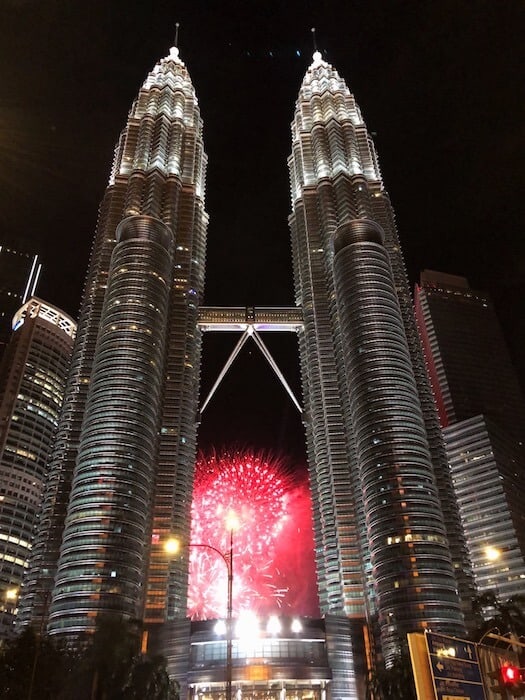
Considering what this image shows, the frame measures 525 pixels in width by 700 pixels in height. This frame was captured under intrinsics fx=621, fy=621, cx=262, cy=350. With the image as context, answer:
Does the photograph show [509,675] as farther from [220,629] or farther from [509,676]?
[220,629]

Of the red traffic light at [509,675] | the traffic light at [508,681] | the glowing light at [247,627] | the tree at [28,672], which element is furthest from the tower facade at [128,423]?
the red traffic light at [509,675]

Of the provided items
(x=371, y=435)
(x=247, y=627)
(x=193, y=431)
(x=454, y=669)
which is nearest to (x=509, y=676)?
(x=454, y=669)

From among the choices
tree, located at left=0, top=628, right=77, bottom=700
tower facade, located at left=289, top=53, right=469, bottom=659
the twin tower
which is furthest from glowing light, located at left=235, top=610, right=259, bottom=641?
tree, located at left=0, top=628, right=77, bottom=700

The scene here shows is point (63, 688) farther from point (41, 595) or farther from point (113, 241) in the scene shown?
point (113, 241)

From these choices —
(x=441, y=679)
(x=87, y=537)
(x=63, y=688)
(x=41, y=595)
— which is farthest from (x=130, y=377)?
(x=441, y=679)

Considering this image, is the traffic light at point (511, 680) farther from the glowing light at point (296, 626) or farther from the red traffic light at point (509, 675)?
the glowing light at point (296, 626)

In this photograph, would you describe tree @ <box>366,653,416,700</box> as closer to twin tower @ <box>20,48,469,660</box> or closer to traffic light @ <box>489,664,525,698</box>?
twin tower @ <box>20,48,469,660</box>
